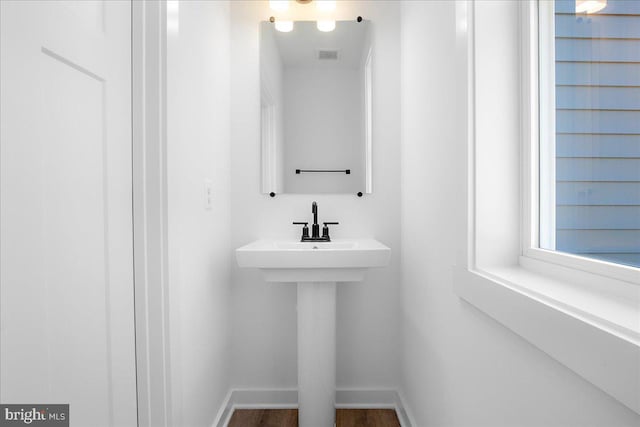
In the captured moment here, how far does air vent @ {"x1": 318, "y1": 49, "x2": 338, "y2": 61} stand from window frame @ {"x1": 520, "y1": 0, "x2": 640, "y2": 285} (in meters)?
1.08

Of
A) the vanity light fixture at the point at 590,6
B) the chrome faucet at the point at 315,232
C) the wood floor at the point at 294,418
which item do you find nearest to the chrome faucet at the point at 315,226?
the chrome faucet at the point at 315,232

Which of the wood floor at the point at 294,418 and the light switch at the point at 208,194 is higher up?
the light switch at the point at 208,194

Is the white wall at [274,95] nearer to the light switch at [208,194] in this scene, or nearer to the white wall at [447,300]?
the light switch at [208,194]

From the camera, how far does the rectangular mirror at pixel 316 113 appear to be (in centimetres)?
188

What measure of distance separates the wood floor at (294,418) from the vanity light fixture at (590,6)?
1.77 metres

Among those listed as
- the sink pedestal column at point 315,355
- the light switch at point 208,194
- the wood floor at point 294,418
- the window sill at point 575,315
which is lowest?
the wood floor at point 294,418

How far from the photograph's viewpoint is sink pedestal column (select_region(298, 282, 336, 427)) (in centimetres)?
155

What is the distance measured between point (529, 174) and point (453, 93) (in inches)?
14.1

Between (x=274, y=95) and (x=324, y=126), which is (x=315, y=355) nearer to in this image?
(x=324, y=126)

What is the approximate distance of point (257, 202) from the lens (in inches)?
74.0

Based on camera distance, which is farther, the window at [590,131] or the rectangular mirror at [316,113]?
the rectangular mirror at [316,113]

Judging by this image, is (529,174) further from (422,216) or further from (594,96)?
(422,216)

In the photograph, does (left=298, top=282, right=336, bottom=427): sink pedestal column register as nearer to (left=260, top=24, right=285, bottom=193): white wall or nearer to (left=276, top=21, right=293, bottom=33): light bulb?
(left=260, top=24, right=285, bottom=193): white wall

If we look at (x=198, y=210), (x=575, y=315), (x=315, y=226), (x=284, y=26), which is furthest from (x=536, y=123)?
(x=284, y=26)
